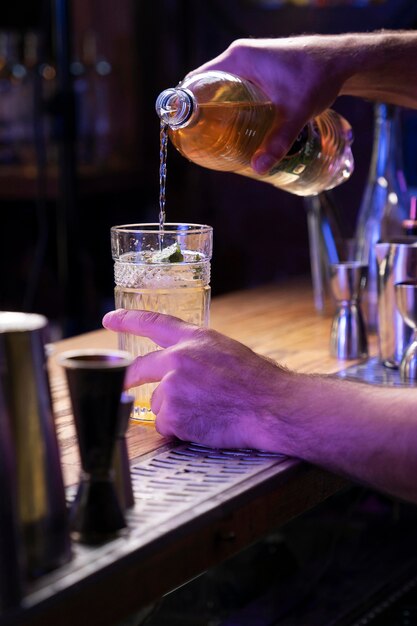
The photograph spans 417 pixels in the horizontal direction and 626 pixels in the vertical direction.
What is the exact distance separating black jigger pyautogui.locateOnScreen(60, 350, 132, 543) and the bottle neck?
0.48m

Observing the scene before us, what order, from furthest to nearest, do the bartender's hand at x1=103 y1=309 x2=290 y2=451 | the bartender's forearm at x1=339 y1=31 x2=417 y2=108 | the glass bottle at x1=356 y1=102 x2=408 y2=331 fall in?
the glass bottle at x1=356 y1=102 x2=408 y2=331, the bartender's forearm at x1=339 y1=31 x2=417 y2=108, the bartender's hand at x1=103 y1=309 x2=290 y2=451

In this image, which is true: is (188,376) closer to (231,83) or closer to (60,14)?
(231,83)

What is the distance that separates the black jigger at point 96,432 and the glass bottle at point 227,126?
485 millimetres

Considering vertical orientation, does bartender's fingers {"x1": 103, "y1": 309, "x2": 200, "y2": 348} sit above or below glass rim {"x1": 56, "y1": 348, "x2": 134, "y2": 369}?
below

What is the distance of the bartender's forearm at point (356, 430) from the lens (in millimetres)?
950

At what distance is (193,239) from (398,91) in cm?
67

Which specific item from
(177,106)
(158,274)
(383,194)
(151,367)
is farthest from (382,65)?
(151,367)

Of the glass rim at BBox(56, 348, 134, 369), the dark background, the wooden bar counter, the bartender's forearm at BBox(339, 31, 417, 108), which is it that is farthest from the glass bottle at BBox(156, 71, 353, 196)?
the dark background

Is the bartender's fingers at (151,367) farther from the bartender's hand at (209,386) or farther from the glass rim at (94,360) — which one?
the glass rim at (94,360)

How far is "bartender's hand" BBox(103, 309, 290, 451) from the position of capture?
1.01 metres

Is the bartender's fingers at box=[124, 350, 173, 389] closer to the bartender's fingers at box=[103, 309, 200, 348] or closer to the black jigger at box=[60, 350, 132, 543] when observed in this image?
the bartender's fingers at box=[103, 309, 200, 348]

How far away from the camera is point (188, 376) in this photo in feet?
3.34

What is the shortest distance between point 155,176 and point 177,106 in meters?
2.80

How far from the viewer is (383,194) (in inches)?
75.4
